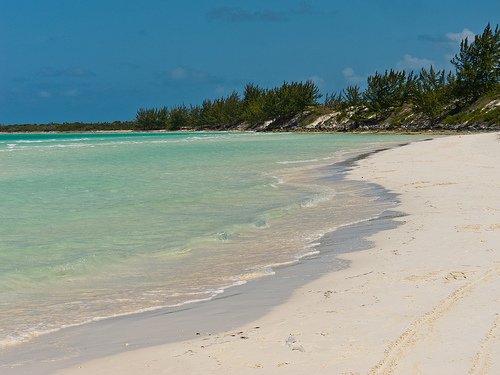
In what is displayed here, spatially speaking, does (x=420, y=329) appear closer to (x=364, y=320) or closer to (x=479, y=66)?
(x=364, y=320)

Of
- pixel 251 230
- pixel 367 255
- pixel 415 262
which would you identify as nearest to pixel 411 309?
pixel 415 262

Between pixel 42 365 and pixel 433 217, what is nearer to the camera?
pixel 42 365

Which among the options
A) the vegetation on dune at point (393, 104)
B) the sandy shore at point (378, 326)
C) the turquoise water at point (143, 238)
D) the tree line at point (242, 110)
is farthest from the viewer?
the tree line at point (242, 110)

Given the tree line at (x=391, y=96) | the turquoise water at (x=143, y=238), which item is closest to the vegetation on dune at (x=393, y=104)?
the tree line at (x=391, y=96)

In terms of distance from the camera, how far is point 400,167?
68.7 ft

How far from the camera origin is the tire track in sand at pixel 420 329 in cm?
335

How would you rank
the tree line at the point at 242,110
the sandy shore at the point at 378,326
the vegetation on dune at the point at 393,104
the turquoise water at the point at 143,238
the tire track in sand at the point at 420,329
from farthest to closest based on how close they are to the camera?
the tree line at the point at 242,110, the vegetation on dune at the point at 393,104, the turquoise water at the point at 143,238, the sandy shore at the point at 378,326, the tire track in sand at the point at 420,329

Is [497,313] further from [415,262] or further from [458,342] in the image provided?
[415,262]

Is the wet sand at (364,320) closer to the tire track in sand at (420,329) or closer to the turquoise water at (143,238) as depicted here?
the tire track in sand at (420,329)

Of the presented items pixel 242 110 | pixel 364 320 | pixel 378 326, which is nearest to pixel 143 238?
pixel 364 320

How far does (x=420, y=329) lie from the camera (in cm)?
397

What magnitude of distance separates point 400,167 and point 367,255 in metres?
14.8

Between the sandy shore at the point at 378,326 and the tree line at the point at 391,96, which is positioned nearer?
the sandy shore at the point at 378,326

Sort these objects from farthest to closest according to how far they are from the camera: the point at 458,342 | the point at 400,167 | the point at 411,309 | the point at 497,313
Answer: the point at 400,167 < the point at 411,309 < the point at 497,313 < the point at 458,342
